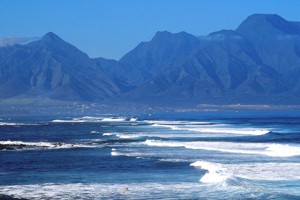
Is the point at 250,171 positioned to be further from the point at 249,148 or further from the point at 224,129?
the point at 224,129

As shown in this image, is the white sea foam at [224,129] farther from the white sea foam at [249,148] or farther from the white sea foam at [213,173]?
the white sea foam at [213,173]

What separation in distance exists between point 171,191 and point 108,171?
13.7 m

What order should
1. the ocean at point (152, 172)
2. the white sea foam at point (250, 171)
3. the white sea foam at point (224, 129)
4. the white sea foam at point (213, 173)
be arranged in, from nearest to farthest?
the ocean at point (152, 172) → the white sea foam at point (213, 173) → the white sea foam at point (250, 171) → the white sea foam at point (224, 129)

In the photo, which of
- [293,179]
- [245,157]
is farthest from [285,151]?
[293,179]

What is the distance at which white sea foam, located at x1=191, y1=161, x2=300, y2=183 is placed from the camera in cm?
5221

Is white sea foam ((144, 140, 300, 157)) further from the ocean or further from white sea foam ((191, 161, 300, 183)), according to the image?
white sea foam ((191, 161, 300, 183))

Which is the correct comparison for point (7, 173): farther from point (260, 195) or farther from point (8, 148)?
point (8, 148)

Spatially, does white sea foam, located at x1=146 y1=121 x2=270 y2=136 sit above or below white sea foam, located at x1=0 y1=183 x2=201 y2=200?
above

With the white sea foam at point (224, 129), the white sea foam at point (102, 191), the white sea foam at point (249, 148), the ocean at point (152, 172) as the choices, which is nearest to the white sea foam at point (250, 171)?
the ocean at point (152, 172)

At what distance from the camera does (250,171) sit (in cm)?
5694

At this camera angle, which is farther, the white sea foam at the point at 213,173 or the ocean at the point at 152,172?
the white sea foam at the point at 213,173

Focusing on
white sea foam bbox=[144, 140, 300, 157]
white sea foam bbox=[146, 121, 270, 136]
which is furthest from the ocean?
white sea foam bbox=[146, 121, 270, 136]

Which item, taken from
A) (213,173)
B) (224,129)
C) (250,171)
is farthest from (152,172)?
(224,129)

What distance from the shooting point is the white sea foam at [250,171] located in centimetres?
5221
